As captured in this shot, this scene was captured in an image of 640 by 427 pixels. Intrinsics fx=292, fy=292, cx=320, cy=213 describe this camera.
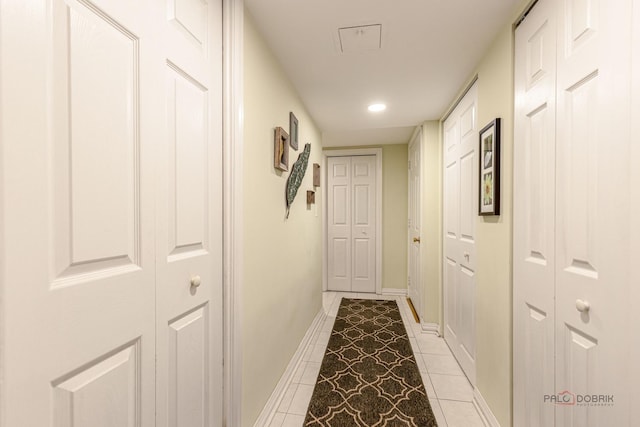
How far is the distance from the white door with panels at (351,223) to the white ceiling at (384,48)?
68.5 inches

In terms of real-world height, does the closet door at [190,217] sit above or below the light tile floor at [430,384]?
above

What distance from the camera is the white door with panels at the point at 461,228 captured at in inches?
80.9

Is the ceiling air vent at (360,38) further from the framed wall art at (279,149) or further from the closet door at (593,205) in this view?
the closet door at (593,205)

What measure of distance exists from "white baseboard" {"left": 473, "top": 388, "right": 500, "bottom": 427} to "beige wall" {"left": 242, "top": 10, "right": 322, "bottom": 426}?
1276 mm

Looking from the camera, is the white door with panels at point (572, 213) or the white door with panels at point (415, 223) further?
the white door with panels at point (415, 223)

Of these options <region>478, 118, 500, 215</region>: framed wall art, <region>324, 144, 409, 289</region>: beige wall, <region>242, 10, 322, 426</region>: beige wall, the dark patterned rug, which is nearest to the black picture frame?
<region>242, 10, 322, 426</region>: beige wall

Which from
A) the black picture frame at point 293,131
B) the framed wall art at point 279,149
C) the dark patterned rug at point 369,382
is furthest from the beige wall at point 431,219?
the framed wall art at point 279,149

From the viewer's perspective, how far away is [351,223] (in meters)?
4.59

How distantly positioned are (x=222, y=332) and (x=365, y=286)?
3.47m

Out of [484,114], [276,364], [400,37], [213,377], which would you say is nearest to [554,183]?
[484,114]

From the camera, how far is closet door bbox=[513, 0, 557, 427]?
3.81 feet

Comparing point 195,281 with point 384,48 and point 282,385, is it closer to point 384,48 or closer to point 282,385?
point 282,385

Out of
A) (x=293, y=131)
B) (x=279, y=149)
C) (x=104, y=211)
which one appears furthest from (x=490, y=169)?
(x=104, y=211)

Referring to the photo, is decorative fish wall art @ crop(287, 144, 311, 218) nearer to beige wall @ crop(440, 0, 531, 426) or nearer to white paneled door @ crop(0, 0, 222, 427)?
white paneled door @ crop(0, 0, 222, 427)
